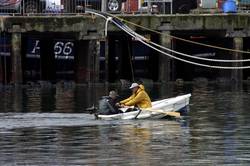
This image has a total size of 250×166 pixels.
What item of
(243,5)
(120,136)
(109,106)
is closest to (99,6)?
(243,5)

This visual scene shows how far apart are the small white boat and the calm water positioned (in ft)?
1.17

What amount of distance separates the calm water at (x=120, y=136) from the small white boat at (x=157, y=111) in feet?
1.17

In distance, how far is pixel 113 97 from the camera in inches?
1129

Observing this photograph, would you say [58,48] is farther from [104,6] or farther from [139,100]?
[139,100]

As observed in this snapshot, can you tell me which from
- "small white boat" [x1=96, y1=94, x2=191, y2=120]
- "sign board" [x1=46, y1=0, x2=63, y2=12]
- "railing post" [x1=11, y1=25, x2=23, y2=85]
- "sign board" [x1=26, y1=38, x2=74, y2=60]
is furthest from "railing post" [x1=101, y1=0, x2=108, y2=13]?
"small white boat" [x1=96, y1=94, x2=191, y2=120]

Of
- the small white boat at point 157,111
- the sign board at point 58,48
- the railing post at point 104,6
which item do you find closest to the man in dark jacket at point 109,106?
the small white boat at point 157,111

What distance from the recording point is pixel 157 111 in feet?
95.6

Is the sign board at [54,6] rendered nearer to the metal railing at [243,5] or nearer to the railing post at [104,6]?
the railing post at [104,6]

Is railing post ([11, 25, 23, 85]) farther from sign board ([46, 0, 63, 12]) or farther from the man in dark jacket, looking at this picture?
the man in dark jacket

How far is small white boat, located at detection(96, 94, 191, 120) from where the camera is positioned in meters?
29.0

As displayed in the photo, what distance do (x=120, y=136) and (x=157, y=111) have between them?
15.6ft

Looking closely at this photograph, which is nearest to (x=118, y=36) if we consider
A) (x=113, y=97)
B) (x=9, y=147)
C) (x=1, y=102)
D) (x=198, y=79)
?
(x=198, y=79)

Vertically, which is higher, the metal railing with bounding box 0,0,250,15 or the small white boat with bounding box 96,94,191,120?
the metal railing with bounding box 0,0,250,15

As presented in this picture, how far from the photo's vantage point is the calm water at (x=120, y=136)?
20234 millimetres
